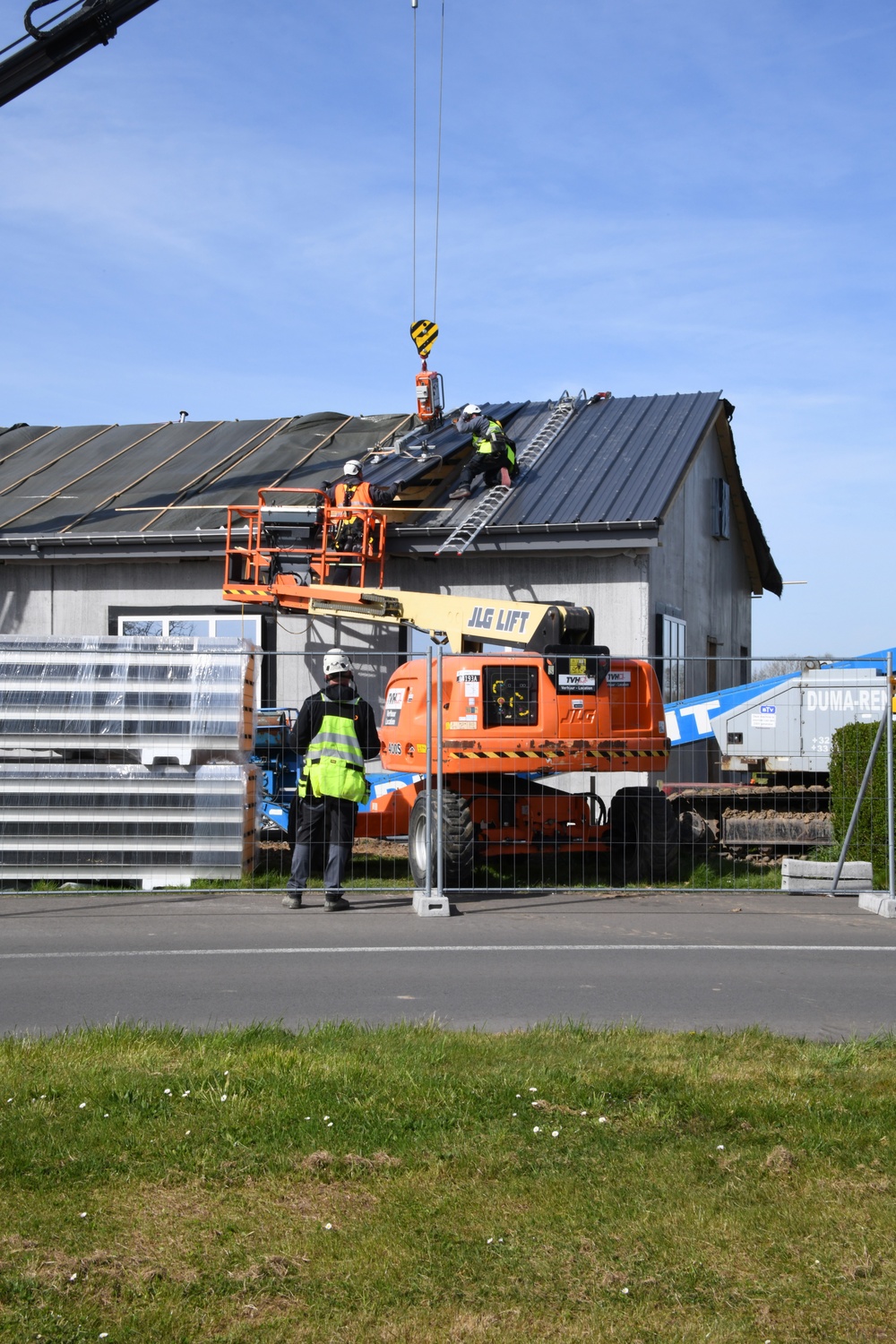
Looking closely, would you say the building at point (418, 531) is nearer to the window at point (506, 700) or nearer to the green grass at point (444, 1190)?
the window at point (506, 700)

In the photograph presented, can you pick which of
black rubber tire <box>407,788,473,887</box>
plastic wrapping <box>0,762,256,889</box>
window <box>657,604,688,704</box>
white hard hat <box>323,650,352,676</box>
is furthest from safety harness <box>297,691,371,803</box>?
window <box>657,604,688,704</box>

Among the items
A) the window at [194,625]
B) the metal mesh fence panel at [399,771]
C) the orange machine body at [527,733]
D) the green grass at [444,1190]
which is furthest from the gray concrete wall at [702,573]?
the green grass at [444,1190]

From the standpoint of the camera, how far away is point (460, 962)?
886 centimetres

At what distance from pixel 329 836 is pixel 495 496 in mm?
8071

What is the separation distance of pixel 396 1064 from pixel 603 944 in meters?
4.08

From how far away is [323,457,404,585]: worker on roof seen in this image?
17.5 m

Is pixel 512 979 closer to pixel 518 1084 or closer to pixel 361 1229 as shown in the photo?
pixel 518 1084

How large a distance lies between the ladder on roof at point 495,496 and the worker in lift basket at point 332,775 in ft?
19.9

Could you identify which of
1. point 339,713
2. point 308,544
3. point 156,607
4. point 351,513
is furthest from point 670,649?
point 339,713

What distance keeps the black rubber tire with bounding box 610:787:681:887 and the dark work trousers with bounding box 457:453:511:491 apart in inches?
285

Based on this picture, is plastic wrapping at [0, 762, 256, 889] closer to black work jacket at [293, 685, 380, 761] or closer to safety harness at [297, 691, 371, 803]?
black work jacket at [293, 685, 380, 761]

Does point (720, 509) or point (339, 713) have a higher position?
point (720, 509)

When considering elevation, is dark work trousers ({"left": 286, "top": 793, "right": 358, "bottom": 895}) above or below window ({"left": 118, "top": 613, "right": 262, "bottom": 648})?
below

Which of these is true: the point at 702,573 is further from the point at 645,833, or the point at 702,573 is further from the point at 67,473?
the point at 67,473
